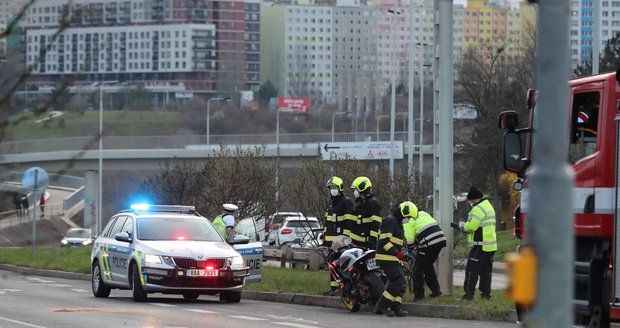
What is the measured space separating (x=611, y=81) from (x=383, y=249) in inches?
223

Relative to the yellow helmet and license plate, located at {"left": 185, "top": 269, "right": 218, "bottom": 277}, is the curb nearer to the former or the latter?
the yellow helmet

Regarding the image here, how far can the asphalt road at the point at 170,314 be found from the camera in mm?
17109

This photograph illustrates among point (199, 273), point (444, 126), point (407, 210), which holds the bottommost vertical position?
point (199, 273)

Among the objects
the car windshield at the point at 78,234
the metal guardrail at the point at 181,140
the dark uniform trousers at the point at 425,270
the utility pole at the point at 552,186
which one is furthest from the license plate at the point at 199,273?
the metal guardrail at the point at 181,140

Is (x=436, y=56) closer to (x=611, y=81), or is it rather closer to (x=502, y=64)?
(x=611, y=81)

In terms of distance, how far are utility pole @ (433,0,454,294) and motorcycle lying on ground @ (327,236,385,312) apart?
3.76 ft

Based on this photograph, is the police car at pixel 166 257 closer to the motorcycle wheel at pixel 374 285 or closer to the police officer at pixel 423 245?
the motorcycle wheel at pixel 374 285

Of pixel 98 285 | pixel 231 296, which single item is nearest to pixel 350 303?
pixel 231 296

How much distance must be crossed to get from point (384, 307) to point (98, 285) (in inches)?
232

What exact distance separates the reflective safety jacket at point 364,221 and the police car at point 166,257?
1845 mm

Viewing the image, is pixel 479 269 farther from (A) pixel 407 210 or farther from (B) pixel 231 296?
(B) pixel 231 296

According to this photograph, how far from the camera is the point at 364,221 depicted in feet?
67.2

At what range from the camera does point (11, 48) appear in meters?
8.33

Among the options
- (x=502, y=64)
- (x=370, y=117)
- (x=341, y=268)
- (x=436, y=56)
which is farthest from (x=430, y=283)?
(x=370, y=117)
